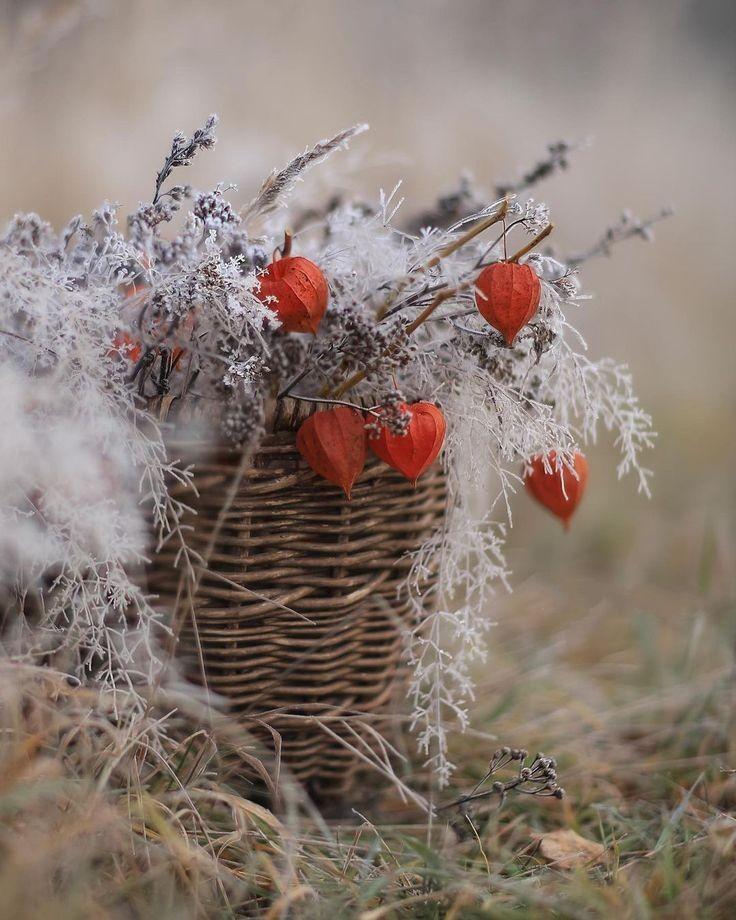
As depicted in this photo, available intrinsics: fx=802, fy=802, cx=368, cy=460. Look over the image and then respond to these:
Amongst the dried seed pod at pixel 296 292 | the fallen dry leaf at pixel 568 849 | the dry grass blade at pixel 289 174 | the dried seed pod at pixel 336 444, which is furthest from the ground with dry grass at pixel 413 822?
the dry grass blade at pixel 289 174

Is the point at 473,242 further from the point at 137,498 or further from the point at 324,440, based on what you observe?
the point at 137,498

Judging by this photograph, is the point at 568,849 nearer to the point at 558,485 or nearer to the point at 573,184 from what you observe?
the point at 558,485

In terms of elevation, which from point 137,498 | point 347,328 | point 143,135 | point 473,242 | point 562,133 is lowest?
point 137,498

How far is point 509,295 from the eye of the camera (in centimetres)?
70

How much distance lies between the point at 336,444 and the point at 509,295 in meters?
0.20

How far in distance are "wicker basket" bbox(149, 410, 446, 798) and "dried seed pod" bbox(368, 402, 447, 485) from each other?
8 centimetres

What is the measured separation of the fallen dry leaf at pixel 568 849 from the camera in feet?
2.50

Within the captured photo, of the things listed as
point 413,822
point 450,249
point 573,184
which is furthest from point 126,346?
point 573,184

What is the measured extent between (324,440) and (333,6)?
2634mm

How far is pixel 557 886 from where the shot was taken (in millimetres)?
677

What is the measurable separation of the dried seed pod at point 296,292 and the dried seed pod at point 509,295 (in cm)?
14

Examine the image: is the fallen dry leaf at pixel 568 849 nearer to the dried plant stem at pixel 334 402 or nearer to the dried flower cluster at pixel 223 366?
the dried flower cluster at pixel 223 366

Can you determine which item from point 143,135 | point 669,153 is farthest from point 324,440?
point 669,153

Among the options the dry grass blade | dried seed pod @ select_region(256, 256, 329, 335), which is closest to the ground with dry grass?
dried seed pod @ select_region(256, 256, 329, 335)
